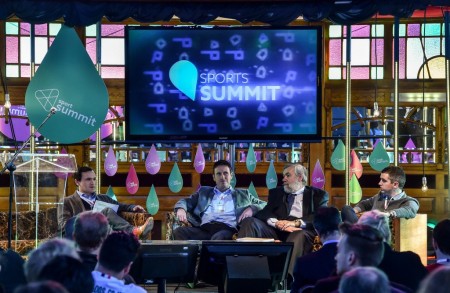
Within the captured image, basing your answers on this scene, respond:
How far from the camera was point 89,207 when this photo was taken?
8.11 meters

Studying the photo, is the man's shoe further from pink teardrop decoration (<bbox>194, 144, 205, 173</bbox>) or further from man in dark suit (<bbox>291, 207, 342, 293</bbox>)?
pink teardrop decoration (<bbox>194, 144, 205, 173</bbox>)

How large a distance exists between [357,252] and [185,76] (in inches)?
173

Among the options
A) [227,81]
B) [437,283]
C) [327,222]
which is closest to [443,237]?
[327,222]

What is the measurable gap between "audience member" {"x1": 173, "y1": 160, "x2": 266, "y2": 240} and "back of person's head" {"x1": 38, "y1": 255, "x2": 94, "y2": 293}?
4.70m

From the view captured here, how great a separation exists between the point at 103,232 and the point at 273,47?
3986 mm

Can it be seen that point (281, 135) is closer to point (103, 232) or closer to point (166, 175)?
point (103, 232)

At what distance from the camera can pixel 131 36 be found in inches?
331

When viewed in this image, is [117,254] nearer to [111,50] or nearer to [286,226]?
[286,226]

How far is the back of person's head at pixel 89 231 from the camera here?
4.73 metres

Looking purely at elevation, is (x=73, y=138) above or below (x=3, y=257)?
above

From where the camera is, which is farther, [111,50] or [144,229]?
[111,50]

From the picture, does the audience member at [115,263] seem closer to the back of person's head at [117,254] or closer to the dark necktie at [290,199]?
the back of person's head at [117,254]

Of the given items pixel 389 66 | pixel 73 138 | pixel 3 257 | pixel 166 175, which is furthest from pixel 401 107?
pixel 3 257

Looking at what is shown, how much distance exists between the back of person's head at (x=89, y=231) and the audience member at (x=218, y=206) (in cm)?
336
